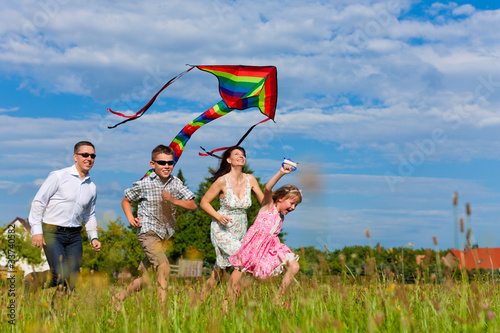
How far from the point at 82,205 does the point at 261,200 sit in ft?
7.87

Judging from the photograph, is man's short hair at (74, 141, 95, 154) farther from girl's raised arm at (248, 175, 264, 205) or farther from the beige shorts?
girl's raised arm at (248, 175, 264, 205)

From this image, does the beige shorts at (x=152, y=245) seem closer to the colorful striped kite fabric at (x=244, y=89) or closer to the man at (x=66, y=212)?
the man at (x=66, y=212)

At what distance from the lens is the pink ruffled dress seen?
629 centimetres

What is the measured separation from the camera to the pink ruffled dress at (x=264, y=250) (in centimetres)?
629

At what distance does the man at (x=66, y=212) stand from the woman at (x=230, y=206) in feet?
5.22

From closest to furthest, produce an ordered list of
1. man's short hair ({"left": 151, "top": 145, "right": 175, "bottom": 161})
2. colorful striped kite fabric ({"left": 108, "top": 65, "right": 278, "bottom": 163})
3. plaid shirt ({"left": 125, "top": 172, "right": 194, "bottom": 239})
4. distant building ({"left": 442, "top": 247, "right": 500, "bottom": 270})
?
distant building ({"left": 442, "top": 247, "right": 500, "bottom": 270}) → plaid shirt ({"left": 125, "top": 172, "right": 194, "bottom": 239}) → man's short hair ({"left": 151, "top": 145, "right": 175, "bottom": 161}) → colorful striped kite fabric ({"left": 108, "top": 65, "right": 278, "bottom": 163})

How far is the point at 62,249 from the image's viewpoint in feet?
20.5

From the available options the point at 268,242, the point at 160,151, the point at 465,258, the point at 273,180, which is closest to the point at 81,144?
the point at 160,151

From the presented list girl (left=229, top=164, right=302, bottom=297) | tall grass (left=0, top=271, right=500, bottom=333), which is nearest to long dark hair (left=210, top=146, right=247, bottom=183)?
girl (left=229, top=164, right=302, bottom=297)

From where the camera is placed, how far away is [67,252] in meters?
6.31

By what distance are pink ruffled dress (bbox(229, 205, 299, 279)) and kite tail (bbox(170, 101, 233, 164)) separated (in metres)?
2.09

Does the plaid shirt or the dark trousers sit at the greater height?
the plaid shirt

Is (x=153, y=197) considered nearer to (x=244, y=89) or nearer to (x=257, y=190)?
(x=257, y=190)

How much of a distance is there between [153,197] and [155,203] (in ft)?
0.32
